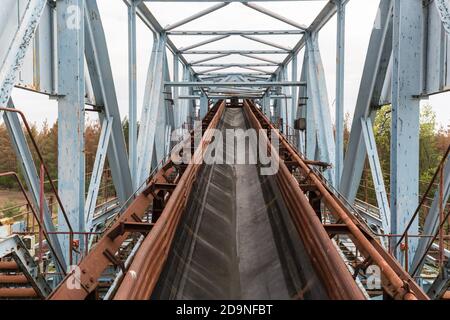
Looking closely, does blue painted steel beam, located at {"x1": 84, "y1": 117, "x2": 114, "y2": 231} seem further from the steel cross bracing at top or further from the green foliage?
the green foliage

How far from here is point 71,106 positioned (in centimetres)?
496

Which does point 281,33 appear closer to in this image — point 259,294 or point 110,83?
point 110,83

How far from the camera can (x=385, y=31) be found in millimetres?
5398

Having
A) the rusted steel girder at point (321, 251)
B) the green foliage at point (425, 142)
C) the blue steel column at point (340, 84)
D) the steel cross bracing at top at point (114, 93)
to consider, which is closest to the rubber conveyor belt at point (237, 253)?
the rusted steel girder at point (321, 251)

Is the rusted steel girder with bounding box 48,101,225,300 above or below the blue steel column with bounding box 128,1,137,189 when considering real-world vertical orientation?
below

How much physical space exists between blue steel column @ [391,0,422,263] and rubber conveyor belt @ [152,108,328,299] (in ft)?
4.73

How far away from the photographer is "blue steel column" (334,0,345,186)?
7620mm

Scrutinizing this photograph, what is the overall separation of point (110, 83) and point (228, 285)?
390 cm

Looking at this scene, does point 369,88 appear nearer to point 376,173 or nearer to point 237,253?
point 376,173

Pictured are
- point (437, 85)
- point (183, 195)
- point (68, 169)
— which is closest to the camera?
point (183, 195)

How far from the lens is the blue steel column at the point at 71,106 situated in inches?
192

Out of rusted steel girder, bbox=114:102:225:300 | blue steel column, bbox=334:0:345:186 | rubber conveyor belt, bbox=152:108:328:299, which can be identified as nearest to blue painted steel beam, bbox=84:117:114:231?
rubber conveyor belt, bbox=152:108:328:299

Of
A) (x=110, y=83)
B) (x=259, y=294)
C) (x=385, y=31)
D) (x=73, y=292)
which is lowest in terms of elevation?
(x=259, y=294)
